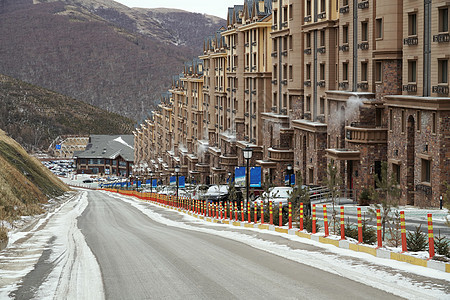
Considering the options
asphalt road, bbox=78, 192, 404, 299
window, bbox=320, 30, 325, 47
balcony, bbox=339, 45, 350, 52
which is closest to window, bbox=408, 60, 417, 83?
balcony, bbox=339, 45, 350, 52

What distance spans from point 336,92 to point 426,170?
454 inches

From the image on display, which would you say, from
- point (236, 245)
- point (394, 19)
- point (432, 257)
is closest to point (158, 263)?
point (236, 245)

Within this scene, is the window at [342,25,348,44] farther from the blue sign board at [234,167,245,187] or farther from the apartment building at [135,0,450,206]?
the blue sign board at [234,167,245,187]

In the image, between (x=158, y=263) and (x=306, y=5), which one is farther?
(x=306, y=5)

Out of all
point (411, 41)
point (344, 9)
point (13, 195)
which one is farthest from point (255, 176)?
point (13, 195)

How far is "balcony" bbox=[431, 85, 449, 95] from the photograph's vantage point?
1277 inches

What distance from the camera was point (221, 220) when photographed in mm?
37125

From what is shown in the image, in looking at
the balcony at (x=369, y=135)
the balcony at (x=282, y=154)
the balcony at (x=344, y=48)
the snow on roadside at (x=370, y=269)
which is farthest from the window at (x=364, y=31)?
the snow on roadside at (x=370, y=269)

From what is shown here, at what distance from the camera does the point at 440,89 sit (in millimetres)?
32812

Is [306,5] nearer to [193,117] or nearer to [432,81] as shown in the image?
[432,81]

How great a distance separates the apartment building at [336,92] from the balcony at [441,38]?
2.2 inches

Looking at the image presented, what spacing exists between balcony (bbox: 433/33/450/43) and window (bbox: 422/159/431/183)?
609 centimetres

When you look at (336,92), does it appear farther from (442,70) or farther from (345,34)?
(442,70)

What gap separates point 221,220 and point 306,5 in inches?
952
